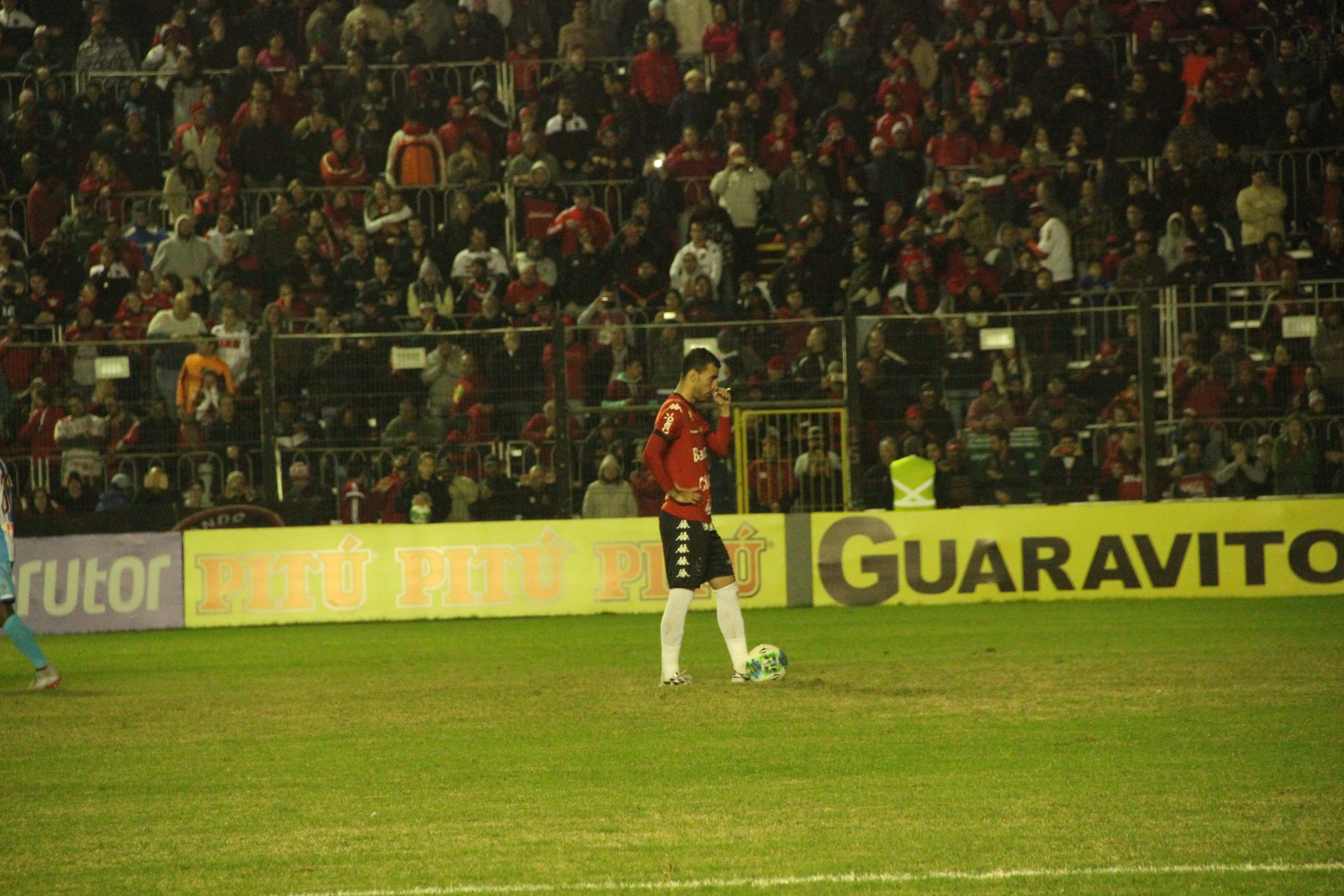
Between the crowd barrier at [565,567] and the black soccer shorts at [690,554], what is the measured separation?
5699mm

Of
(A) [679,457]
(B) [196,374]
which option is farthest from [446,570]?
(A) [679,457]

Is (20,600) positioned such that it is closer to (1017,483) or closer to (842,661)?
→ (842,661)

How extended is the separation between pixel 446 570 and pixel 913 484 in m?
4.99

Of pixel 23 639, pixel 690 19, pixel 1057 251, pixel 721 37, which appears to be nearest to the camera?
pixel 23 639

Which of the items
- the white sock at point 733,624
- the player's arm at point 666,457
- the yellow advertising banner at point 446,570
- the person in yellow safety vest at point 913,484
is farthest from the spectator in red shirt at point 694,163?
the white sock at point 733,624

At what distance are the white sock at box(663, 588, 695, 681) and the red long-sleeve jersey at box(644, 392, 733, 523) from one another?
0.51 m

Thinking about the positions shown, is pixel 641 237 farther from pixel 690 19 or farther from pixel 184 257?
pixel 184 257

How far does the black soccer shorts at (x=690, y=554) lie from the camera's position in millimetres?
10523

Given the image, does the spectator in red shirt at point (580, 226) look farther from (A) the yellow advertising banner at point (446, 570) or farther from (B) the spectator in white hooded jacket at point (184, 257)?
(A) the yellow advertising banner at point (446, 570)

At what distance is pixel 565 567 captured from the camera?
16.5m

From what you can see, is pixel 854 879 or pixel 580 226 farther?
pixel 580 226

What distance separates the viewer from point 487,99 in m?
22.3

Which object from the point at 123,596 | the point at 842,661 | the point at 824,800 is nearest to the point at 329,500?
the point at 123,596

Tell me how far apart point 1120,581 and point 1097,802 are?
975 cm
